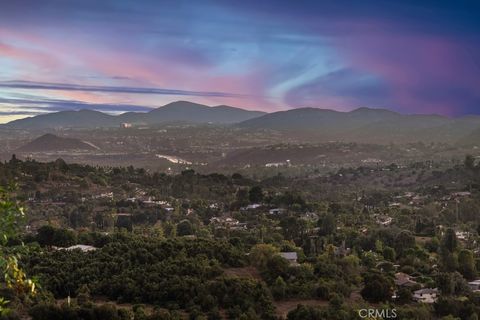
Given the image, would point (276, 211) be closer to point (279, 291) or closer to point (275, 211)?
point (275, 211)

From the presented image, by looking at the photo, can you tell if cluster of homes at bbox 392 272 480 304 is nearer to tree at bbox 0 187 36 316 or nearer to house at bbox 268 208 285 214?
tree at bbox 0 187 36 316

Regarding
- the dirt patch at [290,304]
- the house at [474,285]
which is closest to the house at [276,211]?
the house at [474,285]

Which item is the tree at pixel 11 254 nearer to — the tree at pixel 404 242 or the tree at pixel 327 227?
the tree at pixel 404 242

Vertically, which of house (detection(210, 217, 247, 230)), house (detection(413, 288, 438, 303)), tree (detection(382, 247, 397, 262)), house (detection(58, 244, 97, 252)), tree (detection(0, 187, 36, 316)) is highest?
tree (detection(0, 187, 36, 316))

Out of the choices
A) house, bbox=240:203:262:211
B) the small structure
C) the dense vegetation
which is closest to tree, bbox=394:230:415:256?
the dense vegetation

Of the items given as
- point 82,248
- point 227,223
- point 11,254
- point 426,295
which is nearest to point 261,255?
point 426,295

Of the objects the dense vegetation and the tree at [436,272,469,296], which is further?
the tree at [436,272,469,296]
